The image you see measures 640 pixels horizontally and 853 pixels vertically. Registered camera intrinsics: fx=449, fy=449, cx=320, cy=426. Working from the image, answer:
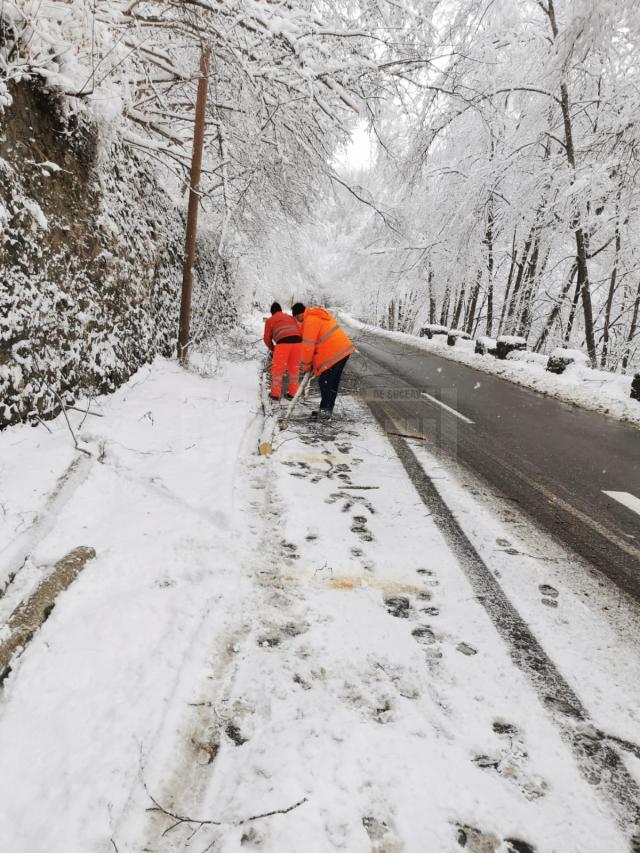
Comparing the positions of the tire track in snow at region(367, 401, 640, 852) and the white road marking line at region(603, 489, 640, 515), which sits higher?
the white road marking line at region(603, 489, 640, 515)

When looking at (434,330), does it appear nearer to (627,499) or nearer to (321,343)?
(321,343)

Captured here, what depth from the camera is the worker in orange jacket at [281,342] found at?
21.9 feet

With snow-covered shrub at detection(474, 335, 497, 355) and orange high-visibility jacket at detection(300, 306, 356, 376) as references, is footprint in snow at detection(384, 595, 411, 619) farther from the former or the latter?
snow-covered shrub at detection(474, 335, 497, 355)

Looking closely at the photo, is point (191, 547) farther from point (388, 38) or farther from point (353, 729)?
point (388, 38)

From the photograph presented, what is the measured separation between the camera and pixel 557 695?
1.91 metres

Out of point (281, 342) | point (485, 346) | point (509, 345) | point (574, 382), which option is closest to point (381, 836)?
point (281, 342)

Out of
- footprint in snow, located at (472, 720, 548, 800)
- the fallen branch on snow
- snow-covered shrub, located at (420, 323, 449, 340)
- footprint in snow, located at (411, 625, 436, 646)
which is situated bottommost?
the fallen branch on snow

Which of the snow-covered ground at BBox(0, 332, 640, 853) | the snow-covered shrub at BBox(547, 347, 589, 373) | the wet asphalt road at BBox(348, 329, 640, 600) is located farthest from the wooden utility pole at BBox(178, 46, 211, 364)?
the snow-covered shrub at BBox(547, 347, 589, 373)

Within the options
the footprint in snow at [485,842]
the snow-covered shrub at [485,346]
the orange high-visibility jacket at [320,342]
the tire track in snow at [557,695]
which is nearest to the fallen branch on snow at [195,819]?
the footprint in snow at [485,842]

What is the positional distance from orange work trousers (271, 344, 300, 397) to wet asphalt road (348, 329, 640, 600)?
1559mm

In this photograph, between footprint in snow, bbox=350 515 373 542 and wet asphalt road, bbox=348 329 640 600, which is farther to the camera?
wet asphalt road, bbox=348 329 640 600

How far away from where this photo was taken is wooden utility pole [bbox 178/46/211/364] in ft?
23.4

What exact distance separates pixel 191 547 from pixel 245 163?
825cm

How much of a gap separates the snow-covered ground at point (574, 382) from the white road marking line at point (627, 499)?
429cm
